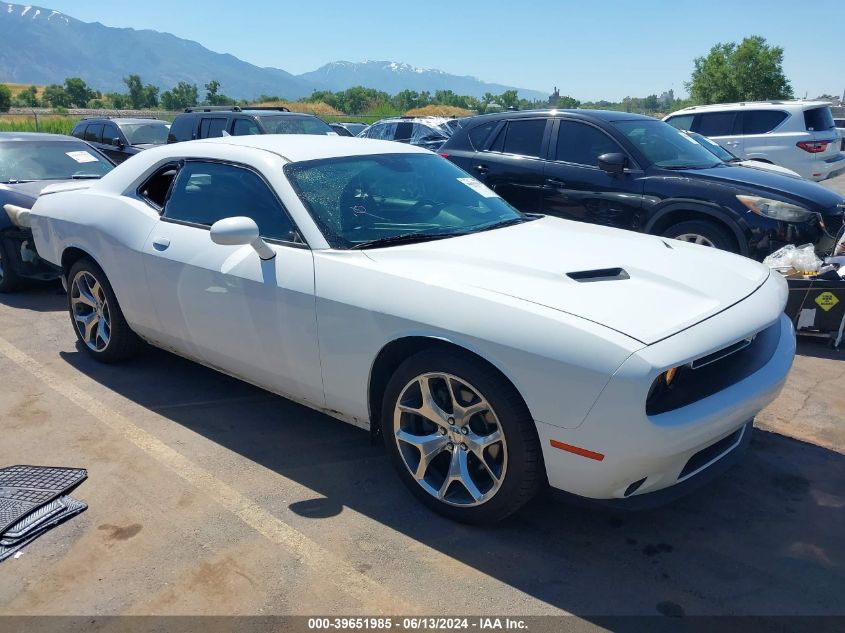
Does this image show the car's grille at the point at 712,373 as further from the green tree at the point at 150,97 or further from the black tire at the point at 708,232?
the green tree at the point at 150,97

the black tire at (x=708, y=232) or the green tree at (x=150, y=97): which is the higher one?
the green tree at (x=150, y=97)

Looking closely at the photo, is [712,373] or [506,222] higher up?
[506,222]

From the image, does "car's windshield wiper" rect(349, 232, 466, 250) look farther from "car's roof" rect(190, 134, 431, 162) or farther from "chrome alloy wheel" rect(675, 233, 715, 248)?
"chrome alloy wheel" rect(675, 233, 715, 248)

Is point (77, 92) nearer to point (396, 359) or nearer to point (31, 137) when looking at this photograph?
point (31, 137)

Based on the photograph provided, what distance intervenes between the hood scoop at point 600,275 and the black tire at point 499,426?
568 millimetres

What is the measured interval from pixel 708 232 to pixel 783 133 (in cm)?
736

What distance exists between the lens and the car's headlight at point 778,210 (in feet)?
18.2

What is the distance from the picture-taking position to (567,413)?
240cm

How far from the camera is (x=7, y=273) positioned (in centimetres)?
661

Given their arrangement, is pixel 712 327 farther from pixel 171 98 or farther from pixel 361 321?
pixel 171 98

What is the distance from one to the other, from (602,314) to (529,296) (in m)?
0.30

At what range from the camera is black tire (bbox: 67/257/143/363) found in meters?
4.41

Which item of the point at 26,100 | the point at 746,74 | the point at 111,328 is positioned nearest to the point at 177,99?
the point at 26,100

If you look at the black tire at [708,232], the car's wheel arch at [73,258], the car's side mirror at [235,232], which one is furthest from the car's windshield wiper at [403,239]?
the black tire at [708,232]
